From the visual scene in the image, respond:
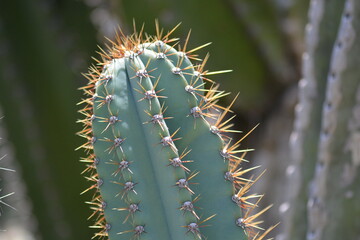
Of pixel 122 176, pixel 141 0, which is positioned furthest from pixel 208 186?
pixel 141 0

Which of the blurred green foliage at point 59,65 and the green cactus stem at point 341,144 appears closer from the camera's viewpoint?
the green cactus stem at point 341,144

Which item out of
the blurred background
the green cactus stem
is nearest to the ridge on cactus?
the green cactus stem

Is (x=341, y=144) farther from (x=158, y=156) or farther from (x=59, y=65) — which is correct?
(x=59, y=65)

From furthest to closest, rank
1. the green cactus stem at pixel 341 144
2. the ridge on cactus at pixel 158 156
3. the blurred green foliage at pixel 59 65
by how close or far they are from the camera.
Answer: the blurred green foliage at pixel 59 65 < the green cactus stem at pixel 341 144 < the ridge on cactus at pixel 158 156

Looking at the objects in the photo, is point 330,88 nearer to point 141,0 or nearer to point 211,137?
point 211,137

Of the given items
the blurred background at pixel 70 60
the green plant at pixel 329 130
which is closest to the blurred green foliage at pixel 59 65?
Result: the blurred background at pixel 70 60

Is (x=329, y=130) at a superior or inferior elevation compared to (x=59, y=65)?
inferior

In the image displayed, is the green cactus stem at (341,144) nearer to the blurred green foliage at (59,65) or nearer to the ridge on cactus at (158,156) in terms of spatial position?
the ridge on cactus at (158,156)

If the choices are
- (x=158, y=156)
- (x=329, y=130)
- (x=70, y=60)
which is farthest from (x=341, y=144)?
(x=70, y=60)

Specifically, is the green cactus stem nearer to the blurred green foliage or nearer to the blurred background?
the blurred background
